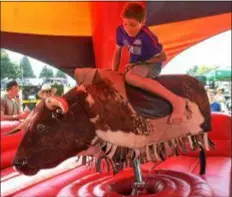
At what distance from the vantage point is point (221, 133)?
1372 millimetres

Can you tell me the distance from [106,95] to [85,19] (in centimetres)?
176

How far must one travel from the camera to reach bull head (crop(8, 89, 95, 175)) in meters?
0.53

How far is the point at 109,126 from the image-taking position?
1.88 feet

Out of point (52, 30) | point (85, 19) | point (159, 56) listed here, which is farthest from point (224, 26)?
point (159, 56)

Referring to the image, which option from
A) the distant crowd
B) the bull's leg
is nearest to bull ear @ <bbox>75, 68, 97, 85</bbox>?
the bull's leg

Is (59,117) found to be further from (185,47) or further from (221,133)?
(185,47)

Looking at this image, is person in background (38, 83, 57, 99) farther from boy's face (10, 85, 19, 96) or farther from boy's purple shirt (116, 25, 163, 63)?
boy's face (10, 85, 19, 96)

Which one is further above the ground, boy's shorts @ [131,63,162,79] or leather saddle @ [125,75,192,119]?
boy's shorts @ [131,63,162,79]

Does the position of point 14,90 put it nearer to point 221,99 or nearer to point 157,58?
point 157,58

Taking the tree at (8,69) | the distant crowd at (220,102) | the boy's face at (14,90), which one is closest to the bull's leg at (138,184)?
the boy's face at (14,90)

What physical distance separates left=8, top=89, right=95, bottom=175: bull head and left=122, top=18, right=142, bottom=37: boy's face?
162 mm

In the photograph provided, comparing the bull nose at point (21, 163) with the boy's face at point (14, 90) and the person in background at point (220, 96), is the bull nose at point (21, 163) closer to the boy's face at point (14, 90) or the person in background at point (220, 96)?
the boy's face at point (14, 90)

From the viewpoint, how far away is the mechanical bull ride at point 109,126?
54 centimetres

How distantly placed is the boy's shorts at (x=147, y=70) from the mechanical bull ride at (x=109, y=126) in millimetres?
23
